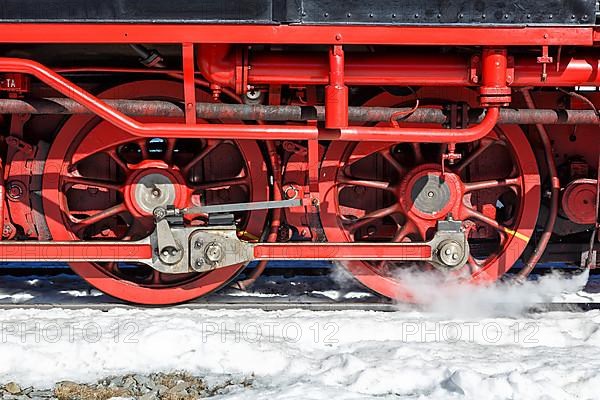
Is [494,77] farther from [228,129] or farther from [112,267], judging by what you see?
[112,267]

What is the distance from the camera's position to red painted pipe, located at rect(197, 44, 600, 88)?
Result: 157 inches

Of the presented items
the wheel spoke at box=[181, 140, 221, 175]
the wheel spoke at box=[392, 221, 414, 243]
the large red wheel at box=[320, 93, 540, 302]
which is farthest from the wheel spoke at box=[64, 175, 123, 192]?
the wheel spoke at box=[392, 221, 414, 243]

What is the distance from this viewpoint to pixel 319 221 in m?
4.71

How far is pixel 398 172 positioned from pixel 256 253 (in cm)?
119

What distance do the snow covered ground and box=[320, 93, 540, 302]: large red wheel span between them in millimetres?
286

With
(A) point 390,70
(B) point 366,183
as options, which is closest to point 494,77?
(A) point 390,70

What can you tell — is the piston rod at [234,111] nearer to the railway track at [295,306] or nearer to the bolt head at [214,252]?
the bolt head at [214,252]

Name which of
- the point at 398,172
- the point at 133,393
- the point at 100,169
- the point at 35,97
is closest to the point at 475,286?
the point at 398,172

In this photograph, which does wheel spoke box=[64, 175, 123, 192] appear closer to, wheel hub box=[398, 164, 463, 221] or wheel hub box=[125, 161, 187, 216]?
wheel hub box=[125, 161, 187, 216]

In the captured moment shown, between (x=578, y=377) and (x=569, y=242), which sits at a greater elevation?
(x=569, y=242)

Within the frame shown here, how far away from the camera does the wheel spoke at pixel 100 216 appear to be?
4.71 meters

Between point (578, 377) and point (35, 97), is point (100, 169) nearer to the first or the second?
point (35, 97)

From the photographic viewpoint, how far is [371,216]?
4.87 meters

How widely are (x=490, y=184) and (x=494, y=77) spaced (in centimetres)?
115
